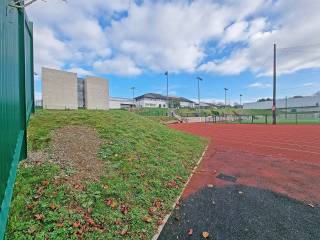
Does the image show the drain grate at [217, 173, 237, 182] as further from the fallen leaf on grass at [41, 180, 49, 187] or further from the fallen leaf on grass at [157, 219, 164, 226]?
the fallen leaf on grass at [41, 180, 49, 187]

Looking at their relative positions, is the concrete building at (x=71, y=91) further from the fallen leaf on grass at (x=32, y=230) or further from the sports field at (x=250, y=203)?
the fallen leaf on grass at (x=32, y=230)

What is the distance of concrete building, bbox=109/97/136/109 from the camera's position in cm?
7919

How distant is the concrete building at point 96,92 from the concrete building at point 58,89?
419 centimetres

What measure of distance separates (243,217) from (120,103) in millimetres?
82120

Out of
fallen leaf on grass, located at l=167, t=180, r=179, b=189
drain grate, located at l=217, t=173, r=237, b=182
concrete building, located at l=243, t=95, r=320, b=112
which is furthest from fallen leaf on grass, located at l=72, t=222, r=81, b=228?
concrete building, located at l=243, t=95, r=320, b=112

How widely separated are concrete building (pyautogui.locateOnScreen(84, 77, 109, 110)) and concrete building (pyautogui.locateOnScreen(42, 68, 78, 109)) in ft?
13.7

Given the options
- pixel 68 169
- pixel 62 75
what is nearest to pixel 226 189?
pixel 68 169

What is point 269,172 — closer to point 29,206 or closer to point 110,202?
point 110,202

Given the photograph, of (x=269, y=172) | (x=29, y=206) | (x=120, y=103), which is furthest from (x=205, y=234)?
(x=120, y=103)

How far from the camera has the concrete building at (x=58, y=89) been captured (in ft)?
145

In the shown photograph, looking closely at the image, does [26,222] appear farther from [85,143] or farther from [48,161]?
[85,143]

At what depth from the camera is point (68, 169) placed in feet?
12.8

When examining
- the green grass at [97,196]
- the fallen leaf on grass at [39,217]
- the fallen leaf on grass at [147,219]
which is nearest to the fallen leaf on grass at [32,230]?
the green grass at [97,196]

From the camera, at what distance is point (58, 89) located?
1807 inches
